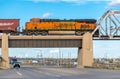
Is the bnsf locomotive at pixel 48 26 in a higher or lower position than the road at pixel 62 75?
higher

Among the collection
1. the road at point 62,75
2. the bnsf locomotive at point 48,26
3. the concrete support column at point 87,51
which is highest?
the bnsf locomotive at point 48,26

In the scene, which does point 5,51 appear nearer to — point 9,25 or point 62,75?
point 9,25

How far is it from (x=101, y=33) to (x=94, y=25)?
11.0ft

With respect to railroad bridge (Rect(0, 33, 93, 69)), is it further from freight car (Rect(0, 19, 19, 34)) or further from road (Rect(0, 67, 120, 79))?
road (Rect(0, 67, 120, 79))

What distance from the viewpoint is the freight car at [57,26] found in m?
92.4

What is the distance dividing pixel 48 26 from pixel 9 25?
31.4ft

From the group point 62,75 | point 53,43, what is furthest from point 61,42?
point 62,75

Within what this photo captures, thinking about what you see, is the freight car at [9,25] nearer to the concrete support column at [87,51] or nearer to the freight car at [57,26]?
the freight car at [57,26]

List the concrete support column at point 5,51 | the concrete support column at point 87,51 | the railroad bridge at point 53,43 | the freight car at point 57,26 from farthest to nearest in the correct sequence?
the freight car at point 57,26 → the concrete support column at point 87,51 → the railroad bridge at point 53,43 → the concrete support column at point 5,51

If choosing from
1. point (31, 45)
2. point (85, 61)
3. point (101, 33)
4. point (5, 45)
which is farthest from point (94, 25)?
point (5, 45)

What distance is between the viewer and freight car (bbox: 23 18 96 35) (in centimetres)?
9244

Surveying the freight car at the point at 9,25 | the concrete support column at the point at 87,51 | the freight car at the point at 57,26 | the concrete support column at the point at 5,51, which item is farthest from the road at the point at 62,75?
the freight car at the point at 9,25

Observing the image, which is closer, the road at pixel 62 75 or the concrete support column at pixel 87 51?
the road at pixel 62 75

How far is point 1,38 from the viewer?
300 feet
